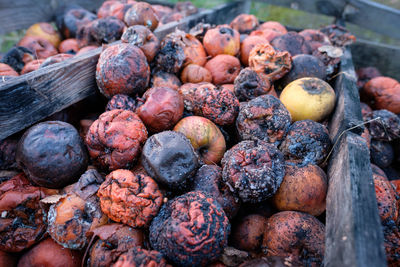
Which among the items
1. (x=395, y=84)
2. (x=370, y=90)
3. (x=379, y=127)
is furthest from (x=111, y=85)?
(x=395, y=84)

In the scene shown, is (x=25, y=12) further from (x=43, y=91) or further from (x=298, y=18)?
(x=298, y=18)

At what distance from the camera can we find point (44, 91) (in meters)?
2.43

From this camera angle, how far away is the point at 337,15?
5.68 m

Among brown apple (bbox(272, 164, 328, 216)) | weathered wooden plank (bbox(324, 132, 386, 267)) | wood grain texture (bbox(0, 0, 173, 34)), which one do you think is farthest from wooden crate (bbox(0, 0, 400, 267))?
wood grain texture (bbox(0, 0, 173, 34))

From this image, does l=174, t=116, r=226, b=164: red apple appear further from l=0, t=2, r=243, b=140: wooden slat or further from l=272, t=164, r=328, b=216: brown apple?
l=0, t=2, r=243, b=140: wooden slat

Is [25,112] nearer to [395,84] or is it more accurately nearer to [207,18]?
[207,18]

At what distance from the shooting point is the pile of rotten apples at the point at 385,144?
2324mm

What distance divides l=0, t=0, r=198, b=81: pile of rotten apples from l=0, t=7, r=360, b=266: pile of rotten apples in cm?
68

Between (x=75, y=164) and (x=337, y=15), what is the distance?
634 centimetres

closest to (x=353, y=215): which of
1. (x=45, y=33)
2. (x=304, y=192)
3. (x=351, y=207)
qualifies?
(x=351, y=207)

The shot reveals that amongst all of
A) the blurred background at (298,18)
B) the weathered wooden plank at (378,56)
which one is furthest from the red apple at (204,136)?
the blurred background at (298,18)

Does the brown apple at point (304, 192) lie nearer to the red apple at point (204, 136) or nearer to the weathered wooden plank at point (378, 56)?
the red apple at point (204, 136)

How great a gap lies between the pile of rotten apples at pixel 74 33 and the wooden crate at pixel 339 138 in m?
0.43

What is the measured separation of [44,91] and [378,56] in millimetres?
6294
